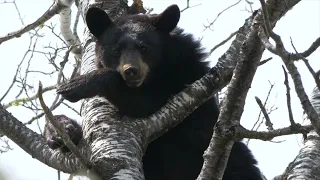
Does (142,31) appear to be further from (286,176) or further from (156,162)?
(286,176)

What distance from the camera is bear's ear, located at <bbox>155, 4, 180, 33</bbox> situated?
7.01m

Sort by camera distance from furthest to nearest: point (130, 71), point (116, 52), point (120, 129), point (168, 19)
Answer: point (168, 19) < point (116, 52) < point (130, 71) < point (120, 129)

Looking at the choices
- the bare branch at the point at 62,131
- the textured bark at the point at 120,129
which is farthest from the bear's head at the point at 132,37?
the bare branch at the point at 62,131

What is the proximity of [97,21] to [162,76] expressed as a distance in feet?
3.04

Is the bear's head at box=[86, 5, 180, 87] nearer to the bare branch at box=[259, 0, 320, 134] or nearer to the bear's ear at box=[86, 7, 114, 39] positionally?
the bear's ear at box=[86, 7, 114, 39]

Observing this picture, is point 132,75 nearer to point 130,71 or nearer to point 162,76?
point 130,71

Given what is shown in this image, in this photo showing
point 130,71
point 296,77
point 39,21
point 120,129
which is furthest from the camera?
point 39,21

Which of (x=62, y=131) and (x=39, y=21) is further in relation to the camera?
(x=39, y=21)

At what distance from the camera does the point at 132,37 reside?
682cm

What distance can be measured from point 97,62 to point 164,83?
0.78 meters

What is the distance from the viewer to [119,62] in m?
6.67

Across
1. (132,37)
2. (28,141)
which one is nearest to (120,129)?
(28,141)

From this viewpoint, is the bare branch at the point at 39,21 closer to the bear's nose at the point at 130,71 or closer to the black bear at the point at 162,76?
the black bear at the point at 162,76

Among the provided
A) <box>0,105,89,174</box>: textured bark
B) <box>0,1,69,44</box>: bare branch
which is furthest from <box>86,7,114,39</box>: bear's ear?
<box>0,105,89,174</box>: textured bark
